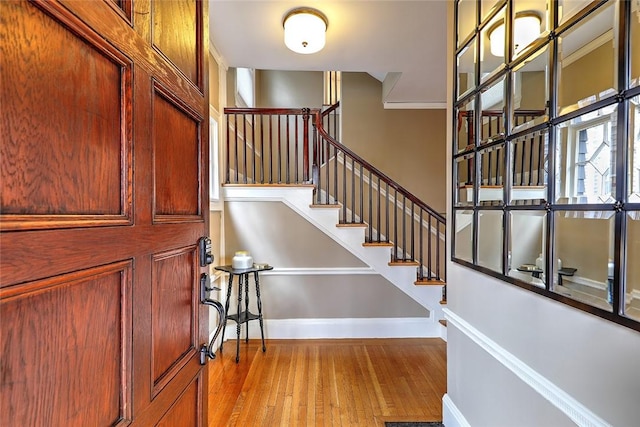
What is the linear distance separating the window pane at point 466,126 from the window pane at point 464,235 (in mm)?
381

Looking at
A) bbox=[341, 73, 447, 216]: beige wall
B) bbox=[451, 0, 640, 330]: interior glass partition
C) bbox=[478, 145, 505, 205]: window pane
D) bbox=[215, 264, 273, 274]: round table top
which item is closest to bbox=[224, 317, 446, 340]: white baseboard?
bbox=[215, 264, 273, 274]: round table top

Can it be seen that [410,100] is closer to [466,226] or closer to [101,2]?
[466,226]

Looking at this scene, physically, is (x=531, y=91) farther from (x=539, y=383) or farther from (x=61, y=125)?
(x=61, y=125)

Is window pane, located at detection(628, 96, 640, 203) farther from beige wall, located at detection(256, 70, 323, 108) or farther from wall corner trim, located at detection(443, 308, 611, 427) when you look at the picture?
beige wall, located at detection(256, 70, 323, 108)

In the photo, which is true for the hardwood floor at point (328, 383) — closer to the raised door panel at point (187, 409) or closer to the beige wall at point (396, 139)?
the raised door panel at point (187, 409)

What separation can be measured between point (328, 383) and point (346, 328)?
3.36 feet

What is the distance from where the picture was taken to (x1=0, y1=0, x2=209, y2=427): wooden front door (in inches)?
18.8

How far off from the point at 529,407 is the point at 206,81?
177 centimetres

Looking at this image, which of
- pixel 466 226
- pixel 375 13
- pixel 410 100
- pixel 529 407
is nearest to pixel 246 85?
pixel 410 100

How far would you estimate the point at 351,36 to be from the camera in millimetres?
2715

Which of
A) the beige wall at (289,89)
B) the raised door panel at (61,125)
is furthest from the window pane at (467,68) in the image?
the beige wall at (289,89)

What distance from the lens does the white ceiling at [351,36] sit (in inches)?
92.4

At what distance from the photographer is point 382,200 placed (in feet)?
14.6

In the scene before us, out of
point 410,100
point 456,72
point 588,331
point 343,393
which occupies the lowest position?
point 343,393
